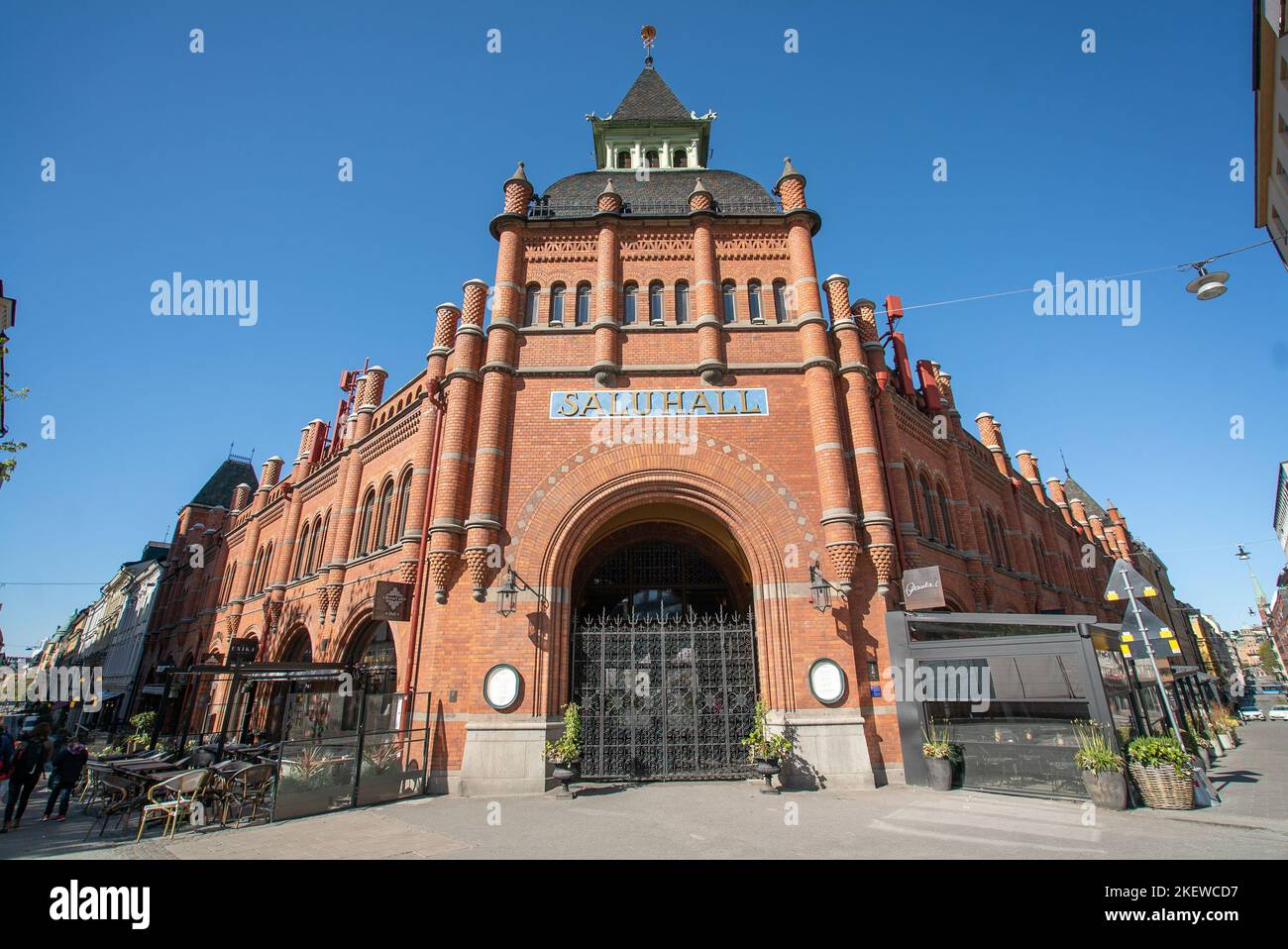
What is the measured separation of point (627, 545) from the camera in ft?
58.0

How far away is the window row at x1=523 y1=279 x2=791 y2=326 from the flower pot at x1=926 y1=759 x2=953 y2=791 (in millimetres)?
11299

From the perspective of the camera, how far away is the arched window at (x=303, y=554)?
879 inches

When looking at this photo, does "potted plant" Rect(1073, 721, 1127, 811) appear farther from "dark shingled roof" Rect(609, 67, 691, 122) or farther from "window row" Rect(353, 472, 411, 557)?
"dark shingled roof" Rect(609, 67, 691, 122)

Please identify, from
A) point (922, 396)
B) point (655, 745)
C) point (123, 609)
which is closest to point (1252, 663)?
point (922, 396)

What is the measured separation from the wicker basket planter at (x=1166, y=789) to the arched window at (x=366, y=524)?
19.2 m

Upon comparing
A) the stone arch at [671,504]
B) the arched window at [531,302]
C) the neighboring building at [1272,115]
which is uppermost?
the neighboring building at [1272,115]

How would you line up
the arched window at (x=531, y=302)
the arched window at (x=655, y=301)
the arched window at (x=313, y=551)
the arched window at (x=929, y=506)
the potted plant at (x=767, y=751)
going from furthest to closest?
1. the arched window at (x=313, y=551)
2. the arched window at (x=929, y=506)
3. the arched window at (x=655, y=301)
4. the arched window at (x=531, y=302)
5. the potted plant at (x=767, y=751)

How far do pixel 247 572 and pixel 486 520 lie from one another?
1933 centimetres

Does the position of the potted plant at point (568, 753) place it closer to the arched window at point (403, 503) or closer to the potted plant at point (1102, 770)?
the arched window at point (403, 503)

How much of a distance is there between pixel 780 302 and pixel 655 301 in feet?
11.7

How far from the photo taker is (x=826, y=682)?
42.5 feet

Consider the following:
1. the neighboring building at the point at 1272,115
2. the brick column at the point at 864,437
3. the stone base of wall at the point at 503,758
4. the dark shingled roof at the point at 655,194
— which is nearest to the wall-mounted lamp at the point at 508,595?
the stone base of wall at the point at 503,758

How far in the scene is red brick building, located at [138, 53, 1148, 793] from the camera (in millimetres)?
13188
